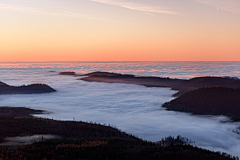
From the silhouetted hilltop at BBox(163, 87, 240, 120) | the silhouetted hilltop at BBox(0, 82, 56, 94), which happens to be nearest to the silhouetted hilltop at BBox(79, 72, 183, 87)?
the silhouetted hilltop at BBox(0, 82, 56, 94)

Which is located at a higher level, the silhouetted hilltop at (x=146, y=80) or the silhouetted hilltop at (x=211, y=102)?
the silhouetted hilltop at (x=146, y=80)

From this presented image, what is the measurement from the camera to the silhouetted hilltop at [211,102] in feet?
61.5

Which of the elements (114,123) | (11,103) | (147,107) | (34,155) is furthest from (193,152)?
(11,103)

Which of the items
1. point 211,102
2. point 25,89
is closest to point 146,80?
point 25,89

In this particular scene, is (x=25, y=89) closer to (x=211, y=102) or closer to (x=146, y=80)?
(x=211, y=102)

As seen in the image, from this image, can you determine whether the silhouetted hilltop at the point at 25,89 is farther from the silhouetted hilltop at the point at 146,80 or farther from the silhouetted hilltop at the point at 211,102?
the silhouetted hilltop at the point at 211,102

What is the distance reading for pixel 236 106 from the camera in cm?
1864

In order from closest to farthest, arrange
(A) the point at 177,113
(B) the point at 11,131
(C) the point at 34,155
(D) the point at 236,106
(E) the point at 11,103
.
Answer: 1. (C) the point at 34,155
2. (B) the point at 11,131
3. (D) the point at 236,106
4. (A) the point at 177,113
5. (E) the point at 11,103

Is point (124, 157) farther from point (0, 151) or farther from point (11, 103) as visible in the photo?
point (11, 103)

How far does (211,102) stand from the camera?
65.8 ft

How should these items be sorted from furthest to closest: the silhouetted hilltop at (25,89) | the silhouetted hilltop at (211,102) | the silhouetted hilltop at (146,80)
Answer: the silhouetted hilltop at (146,80) < the silhouetted hilltop at (25,89) < the silhouetted hilltop at (211,102)

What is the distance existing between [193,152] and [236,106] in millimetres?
→ 13035

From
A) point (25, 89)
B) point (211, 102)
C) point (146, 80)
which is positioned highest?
point (146, 80)

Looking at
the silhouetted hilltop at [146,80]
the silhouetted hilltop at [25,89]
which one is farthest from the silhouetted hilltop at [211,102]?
the silhouetted hilltop at [146,80]
